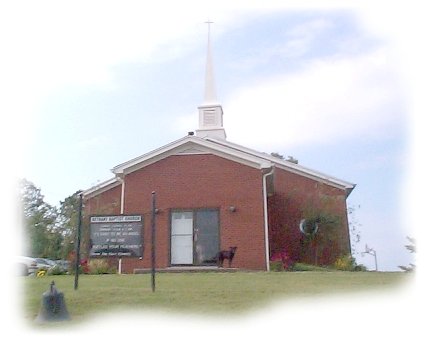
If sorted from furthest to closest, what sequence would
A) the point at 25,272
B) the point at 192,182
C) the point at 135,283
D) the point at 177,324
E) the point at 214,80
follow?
the point at 214,80, the point at 25,272, the point at 192,182, the point at 135,283, the point at 177,324

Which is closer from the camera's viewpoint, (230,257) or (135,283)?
(135,283)

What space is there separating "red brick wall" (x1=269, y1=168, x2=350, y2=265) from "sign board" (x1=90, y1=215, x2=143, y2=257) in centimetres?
1098

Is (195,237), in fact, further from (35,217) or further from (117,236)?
(35,217)

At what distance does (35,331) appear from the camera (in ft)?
22.0

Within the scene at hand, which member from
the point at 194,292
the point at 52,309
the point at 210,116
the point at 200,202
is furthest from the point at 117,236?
the point at 210,116

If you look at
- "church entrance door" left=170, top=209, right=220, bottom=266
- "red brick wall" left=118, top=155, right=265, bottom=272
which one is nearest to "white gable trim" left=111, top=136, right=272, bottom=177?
"red brick wall" left=118, top=155, right=265, bottom=272

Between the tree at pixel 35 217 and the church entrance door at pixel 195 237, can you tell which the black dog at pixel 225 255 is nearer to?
the church entrance door at pixel 195 237

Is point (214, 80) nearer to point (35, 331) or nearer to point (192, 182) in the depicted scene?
point (192, 182)

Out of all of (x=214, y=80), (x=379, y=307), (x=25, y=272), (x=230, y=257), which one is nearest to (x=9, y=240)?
(x=379, y=307)

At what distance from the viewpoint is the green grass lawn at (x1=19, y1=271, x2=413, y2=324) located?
7.74m

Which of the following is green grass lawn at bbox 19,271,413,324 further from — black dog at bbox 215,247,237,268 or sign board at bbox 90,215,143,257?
black dog at bbox 215,247,237,268

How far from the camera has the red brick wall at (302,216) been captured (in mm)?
20266

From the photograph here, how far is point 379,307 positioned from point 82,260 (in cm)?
1162

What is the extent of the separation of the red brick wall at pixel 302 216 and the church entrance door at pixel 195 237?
3.67 m
